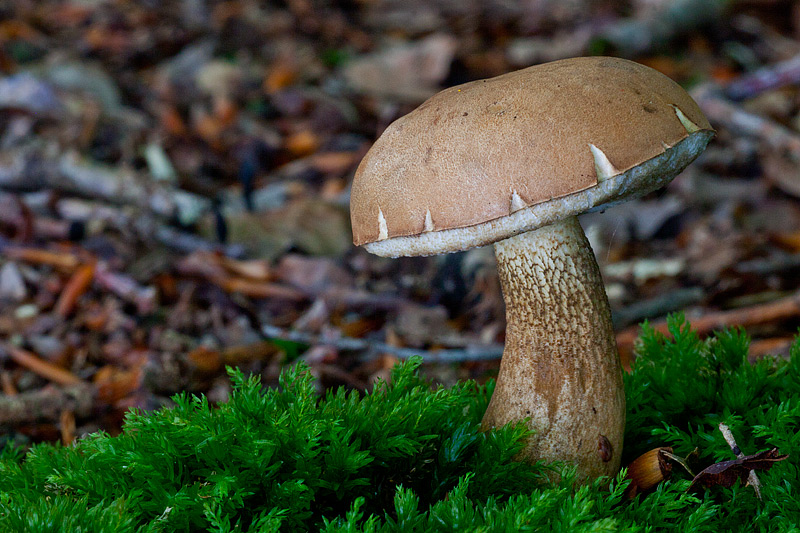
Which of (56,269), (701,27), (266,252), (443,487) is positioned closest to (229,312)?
(266,252)

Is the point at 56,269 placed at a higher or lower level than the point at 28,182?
lower

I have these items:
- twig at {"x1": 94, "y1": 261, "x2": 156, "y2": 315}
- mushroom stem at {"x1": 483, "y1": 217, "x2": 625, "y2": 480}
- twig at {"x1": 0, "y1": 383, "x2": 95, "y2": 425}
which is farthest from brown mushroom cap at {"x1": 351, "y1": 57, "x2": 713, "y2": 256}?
twig at {"x1": 94, "y1": 261, "x2": 156, "y2": 315}

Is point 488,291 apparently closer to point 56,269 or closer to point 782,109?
point 56,269

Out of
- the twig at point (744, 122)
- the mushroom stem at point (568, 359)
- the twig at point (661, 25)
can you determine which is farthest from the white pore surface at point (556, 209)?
the twig at point (661, 25)

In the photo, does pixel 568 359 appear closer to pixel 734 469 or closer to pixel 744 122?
pixel 734 469

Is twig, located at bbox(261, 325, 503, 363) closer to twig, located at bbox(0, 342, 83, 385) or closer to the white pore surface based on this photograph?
twig, located at bbox(0, 342, 83, 385)

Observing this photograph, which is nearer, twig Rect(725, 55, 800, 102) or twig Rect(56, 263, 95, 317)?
twig Rect(56, 263, 95, 317)

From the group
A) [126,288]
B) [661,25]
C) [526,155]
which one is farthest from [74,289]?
[661,25]

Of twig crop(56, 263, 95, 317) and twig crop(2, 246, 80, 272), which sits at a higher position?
twig crop(2, 246, 80, 272)
